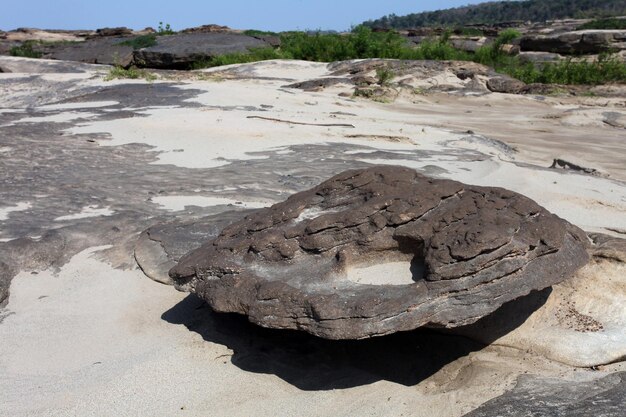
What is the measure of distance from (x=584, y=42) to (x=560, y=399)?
71.9 feet

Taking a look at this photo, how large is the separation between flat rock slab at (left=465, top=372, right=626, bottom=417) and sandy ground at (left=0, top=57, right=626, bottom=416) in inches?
3.8

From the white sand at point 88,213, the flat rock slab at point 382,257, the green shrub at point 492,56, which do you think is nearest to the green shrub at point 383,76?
the green shrub at point 492,56

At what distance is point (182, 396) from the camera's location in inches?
120

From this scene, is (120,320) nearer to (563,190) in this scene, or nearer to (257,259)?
(257,259)

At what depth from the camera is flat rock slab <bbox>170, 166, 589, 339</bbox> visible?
2.82 meters

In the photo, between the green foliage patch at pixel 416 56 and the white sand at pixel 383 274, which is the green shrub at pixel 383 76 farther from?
the white sand at pixel 383 274

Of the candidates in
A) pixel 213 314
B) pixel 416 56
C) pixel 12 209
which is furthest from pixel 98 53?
pixel 213 314

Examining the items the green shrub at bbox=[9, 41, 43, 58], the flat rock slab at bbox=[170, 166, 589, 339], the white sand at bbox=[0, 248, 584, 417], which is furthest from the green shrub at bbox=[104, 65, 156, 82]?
the flat rock slab at bbox=[170, 166, 589, 339]

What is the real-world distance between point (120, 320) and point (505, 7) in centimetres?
9211

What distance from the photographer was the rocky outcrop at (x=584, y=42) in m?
22.1

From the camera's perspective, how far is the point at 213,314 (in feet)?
12.1

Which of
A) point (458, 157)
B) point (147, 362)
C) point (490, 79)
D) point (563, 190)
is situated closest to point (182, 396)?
point (147, 362)

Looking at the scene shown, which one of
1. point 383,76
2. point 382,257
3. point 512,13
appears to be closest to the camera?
point 382,257

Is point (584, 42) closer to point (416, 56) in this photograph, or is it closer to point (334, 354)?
point (416, 56)
